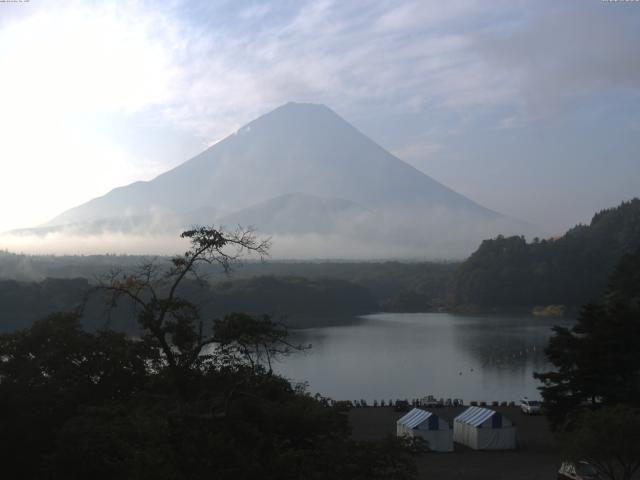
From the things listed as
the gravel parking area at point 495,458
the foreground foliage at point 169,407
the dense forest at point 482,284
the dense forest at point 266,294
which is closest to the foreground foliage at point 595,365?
the gravel parking area at point 495,458

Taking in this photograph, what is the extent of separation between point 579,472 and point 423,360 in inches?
803

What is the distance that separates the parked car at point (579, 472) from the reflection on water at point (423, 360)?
36.8 ft

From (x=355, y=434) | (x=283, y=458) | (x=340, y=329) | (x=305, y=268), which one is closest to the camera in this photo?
(x=283, y=458)

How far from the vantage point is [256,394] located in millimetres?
6277

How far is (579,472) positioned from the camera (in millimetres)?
9266

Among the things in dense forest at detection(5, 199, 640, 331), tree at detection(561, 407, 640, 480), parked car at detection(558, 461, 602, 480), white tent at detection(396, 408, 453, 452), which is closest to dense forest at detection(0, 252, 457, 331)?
dense forest at detection(5, 199, 640, 331)

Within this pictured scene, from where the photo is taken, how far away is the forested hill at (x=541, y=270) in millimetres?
60750

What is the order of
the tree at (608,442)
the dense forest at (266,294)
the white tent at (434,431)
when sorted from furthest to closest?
the dense forest at (266,294), the white tent at (434,431), the tree at (608,442)

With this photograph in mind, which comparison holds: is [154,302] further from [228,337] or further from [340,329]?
[340,329]

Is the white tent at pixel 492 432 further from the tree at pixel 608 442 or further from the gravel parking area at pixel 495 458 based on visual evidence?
the tree at pixel 608 442

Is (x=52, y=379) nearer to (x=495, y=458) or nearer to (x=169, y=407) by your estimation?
(x=169, y=407)

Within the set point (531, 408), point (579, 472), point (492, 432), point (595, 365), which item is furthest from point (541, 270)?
point (579, 472)

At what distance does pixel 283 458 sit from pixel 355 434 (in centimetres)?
896

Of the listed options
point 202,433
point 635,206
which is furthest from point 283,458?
point 635,206
